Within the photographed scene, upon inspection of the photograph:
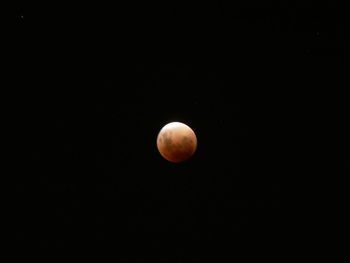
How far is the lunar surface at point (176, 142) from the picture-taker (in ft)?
7.84

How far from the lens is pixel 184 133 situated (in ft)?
7.95

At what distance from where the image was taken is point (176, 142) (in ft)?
7.84

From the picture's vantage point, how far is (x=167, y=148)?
2396 millimetres

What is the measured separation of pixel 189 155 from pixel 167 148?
16cm

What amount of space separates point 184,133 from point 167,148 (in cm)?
14

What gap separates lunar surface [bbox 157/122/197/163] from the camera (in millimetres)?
2389

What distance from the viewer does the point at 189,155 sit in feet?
8.05

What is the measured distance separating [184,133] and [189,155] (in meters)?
0.15
